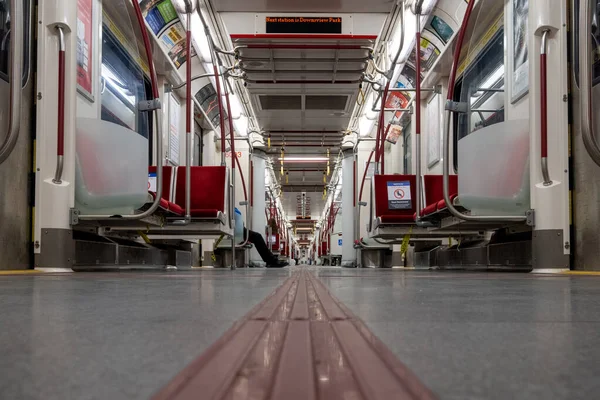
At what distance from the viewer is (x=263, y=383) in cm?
44

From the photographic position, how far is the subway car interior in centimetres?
53

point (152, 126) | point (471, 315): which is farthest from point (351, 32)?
point (471, 315)

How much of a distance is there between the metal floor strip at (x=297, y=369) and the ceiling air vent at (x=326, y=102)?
1065 cm

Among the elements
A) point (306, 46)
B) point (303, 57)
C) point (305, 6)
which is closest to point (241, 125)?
point (303, 57)

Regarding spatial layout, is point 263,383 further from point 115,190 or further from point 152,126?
point 152,126

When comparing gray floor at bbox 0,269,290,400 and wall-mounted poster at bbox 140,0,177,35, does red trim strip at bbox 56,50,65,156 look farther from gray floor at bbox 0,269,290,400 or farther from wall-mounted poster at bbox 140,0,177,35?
gray floor at bbox 0,269,290,400

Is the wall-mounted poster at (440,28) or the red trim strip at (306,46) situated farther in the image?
the red trim strip at (306,46)

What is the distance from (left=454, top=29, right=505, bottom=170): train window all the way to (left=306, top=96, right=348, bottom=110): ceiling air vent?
16.5 ft

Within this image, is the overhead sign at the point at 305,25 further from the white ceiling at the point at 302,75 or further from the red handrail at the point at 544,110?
the red handrail at the point at 544,110

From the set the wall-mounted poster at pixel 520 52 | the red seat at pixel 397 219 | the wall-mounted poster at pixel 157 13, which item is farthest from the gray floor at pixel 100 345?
the wall-mounted poster at pixel 157 13

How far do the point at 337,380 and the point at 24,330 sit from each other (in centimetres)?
56

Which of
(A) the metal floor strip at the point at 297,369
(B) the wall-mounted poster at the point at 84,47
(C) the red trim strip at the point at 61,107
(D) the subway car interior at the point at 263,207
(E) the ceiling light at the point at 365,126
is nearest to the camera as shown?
(A) the metal floor strip at the point at 297,369

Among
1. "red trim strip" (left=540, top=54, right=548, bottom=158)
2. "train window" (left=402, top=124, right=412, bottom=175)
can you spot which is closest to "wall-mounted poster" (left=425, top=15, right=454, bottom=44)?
"train window" (left=402, top=124, right=412, bottom=175)

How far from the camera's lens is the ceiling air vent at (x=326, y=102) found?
11.2 m
